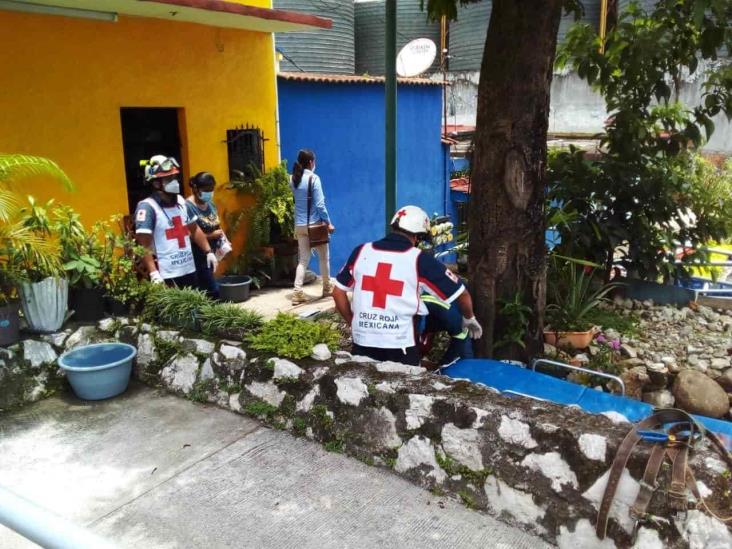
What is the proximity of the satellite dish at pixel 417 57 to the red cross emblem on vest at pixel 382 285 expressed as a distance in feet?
28.1

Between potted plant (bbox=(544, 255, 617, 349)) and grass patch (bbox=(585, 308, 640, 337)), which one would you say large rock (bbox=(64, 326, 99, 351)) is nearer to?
potted plant (bbox=(544, 255, 617, 349))

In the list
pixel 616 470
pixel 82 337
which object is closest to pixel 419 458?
pixel 616 470

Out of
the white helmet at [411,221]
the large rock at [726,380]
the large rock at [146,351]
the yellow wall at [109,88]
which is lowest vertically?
the large rock at [726,380]

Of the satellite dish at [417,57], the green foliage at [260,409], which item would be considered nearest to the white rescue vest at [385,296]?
the green foliage at [260,409]

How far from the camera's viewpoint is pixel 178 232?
556 cm

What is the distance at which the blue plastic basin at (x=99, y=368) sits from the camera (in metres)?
4.33

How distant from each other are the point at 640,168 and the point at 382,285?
4222 mm

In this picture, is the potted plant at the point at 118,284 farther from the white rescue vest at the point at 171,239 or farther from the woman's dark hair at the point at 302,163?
the woman's dark hair at the point at 302,163

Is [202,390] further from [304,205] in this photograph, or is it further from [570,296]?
[304,205]

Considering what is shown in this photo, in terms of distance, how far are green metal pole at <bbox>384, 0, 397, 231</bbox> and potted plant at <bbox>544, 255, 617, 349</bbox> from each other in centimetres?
175

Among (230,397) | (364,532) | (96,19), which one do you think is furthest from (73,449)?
(96,19)

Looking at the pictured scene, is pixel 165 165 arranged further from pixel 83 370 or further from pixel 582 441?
pixel 582 441

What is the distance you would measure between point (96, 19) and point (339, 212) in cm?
513

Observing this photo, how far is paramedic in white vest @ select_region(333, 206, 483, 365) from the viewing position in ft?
13.8
